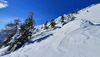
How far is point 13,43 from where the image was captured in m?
5.57

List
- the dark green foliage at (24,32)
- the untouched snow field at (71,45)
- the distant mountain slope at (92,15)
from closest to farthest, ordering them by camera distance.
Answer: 1. the untouched snow field at (71,45)
2. the dark green foliage at (24,32)
3. the distant mountain slope at (92,15)

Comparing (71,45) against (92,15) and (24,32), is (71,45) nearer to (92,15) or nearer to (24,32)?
(24,32)

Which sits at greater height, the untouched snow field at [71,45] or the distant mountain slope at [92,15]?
the distant mountain slope at [92,15]

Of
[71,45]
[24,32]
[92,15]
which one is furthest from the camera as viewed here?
[92,15]

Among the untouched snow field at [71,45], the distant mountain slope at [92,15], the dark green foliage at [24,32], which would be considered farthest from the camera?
the distant mountain slope at [92,15]

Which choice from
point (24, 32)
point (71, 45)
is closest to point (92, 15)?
point (71, 45)

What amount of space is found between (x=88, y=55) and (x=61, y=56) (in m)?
0.95

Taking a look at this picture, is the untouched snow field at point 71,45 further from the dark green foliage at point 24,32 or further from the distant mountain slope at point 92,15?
the distant mountain slope at point 92,15

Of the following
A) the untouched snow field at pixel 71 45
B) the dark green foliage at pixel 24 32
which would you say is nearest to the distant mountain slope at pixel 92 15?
the untouched snow field at pixel 71 45

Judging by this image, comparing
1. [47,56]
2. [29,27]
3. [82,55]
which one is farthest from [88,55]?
[29,27]

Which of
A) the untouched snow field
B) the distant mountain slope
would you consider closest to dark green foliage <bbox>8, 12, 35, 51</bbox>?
the untouched snow field

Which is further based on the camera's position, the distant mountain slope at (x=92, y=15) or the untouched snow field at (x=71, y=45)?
the distant mountain slope at (x=92, y=15)

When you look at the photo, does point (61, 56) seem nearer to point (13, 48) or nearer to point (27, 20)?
point (13, 48)

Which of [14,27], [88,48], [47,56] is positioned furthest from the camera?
[14,27]
